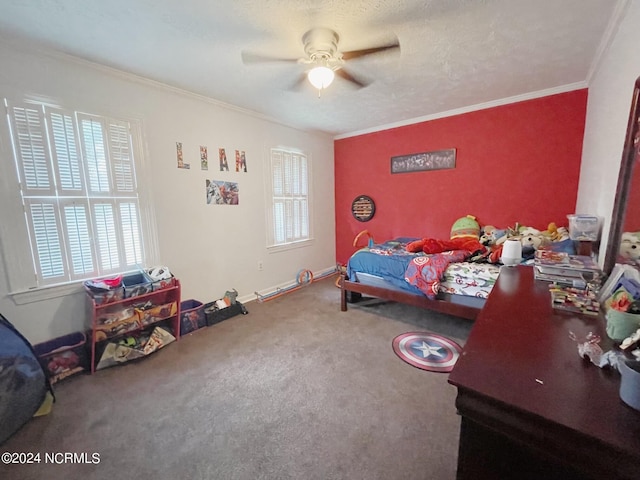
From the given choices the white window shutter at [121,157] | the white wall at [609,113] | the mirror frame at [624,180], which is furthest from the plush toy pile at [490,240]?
the white window shutter at [121,157]

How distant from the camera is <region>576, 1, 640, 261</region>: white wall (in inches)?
58.3

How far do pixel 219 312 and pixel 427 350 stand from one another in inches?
82.3

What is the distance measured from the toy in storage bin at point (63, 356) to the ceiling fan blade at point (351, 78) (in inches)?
116

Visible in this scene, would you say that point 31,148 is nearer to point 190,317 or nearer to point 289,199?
point 190,317

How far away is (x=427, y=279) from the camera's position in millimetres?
2404

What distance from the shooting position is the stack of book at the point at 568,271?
1312 millimetres

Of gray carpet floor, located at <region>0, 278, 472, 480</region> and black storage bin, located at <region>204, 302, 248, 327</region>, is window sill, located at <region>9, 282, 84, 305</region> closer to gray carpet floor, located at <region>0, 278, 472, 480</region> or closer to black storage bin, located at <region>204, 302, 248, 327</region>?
gray carpet floor, located at <region>0, 278, 472, 480</region>

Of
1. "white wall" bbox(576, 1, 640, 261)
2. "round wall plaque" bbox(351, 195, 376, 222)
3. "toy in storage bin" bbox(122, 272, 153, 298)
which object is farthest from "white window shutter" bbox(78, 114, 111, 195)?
"white wall" bbox(576, 1, 640, 261)

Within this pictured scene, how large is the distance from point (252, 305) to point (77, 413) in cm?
181

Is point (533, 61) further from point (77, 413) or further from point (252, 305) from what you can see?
point (77, 413)

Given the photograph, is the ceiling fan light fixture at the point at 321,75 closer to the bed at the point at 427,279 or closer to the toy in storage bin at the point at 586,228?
the bed at the point at 427,279

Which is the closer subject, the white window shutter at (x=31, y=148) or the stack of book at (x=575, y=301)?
the stack of book at (x=575, y=301)

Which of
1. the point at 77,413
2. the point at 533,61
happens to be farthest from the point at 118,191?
the point at 533,61

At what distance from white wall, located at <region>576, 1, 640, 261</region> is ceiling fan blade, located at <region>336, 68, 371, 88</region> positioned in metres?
1.64
